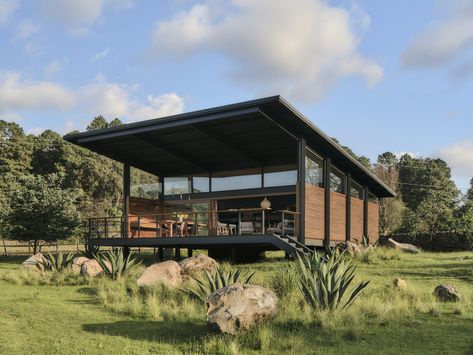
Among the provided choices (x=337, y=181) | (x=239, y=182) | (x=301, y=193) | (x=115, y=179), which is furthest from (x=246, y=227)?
(x=115, y=179)

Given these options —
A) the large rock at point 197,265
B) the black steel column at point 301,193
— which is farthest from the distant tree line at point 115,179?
the large rock at point 197,265

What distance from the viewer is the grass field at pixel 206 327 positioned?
264 inches

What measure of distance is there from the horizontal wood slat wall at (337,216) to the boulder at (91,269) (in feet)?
30.5

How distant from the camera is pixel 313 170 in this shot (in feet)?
58.9

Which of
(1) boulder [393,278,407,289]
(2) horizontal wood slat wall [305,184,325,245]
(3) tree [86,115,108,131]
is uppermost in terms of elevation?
(3) tree [86,115,108,131]

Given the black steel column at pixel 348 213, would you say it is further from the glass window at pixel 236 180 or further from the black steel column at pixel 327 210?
the glass window at pixel 236 180

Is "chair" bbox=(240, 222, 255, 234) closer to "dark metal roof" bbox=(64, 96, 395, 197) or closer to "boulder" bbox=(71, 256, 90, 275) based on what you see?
"dark metal roof" bbox=(64, 96, 395, 197)

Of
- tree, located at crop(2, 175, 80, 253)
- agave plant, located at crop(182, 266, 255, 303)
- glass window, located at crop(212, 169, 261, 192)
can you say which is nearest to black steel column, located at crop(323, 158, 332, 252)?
glass window, located at crop(212, 169, 261, 192)

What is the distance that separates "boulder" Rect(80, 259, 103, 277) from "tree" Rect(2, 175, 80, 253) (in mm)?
8394

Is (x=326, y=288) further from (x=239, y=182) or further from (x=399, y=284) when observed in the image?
(x=239, y=182)

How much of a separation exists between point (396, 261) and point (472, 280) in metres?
4.03

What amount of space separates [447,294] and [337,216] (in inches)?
412

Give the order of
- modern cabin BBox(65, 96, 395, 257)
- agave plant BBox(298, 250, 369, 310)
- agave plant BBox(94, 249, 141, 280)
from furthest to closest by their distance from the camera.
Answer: modern cabin BBox(65, 96, 395, 257), agave plant BBox(94, 249, 141, 280), agave plant BBox(298, 250, 369, 310)

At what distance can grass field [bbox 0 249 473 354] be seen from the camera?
6695mm
